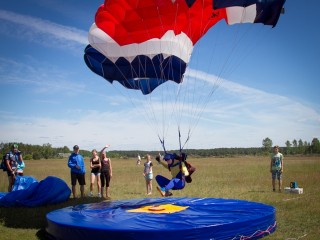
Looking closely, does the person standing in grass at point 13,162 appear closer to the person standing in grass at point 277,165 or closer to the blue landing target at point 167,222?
the blue landing target at point 167,222

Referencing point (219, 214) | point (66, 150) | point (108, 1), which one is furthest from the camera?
point (66, 150)

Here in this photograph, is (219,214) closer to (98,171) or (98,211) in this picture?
(98,211)

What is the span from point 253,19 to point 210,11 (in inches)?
41.4

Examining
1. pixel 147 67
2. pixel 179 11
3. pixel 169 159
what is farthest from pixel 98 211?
pixel 179 11

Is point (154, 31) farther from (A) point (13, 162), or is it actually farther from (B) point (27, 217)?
(A) point (13, 162)

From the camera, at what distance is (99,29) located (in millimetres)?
7023

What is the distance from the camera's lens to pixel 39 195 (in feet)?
25.3

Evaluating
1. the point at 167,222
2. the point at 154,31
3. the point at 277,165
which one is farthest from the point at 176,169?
the point at 277,165

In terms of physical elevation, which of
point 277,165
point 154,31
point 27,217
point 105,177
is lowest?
point 27,217

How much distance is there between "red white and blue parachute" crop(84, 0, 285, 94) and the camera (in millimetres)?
6277

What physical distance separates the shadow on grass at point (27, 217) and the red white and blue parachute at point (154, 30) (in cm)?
340

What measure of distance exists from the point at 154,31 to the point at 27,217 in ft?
15.5

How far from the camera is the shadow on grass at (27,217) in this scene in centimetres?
589

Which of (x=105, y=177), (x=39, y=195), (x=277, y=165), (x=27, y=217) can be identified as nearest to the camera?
(x=27, y=217)
